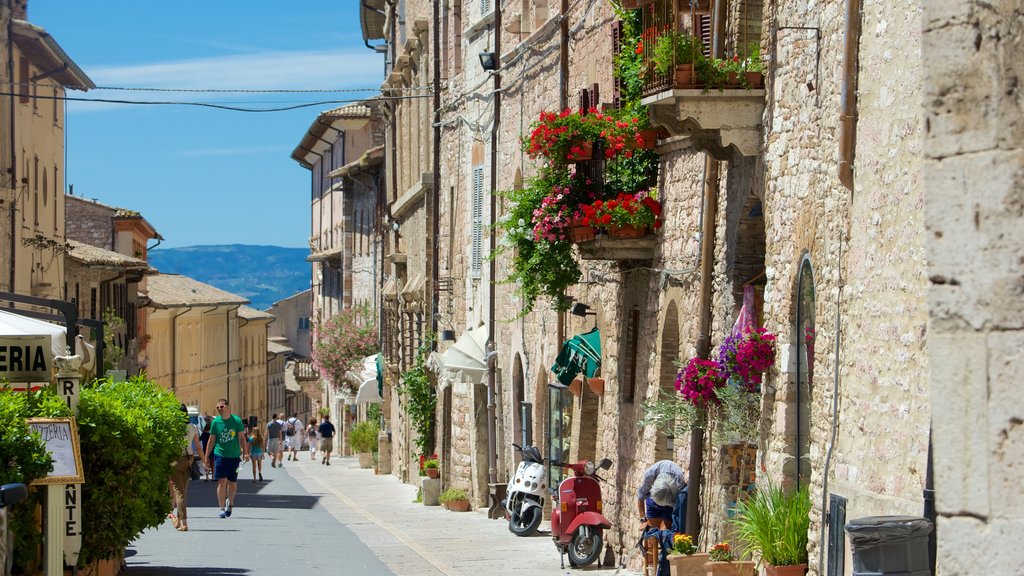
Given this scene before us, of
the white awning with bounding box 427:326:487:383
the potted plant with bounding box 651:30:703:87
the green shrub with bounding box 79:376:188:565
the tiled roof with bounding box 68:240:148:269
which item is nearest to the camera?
the green shrub with bounding box 79:376:188:565

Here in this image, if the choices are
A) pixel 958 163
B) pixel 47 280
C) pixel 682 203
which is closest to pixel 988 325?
pixel 958 163

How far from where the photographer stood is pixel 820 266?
1096 cm

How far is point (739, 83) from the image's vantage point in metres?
12.7

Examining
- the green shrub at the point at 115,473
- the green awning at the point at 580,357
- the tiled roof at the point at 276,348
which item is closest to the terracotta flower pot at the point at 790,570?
the green shrub at the point at 115,473

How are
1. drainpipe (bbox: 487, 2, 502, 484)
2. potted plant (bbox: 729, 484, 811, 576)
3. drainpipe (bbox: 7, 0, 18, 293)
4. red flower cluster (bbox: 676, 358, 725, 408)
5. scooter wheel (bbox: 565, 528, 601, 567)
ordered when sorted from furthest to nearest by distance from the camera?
drainpipe (bbox: 7, 0, 18, 293), drainpipe (bbox: 487, 2, 502, 484), scooter wheel (bbox: 565, 528, 601, 567), red flower cluster (bbox: 676, 358, 725, 408), potted plant (bbox: 729, 484, 811, 576)

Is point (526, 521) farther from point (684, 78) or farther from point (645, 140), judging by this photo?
point (684, 78)

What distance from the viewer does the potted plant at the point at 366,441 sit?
4388 cm

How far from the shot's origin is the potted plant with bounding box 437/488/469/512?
2652cm

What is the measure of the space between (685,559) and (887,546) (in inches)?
231

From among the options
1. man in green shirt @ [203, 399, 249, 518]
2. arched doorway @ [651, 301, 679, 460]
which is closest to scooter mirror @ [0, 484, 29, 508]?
A: arched doorway @ [651, 301, 679, 460]

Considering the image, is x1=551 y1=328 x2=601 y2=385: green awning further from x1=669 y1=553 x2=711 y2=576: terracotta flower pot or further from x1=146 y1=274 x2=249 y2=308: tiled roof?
x1=146 y1=274 x2=249 y2=308: tiled roof

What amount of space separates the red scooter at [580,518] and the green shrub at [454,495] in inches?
368

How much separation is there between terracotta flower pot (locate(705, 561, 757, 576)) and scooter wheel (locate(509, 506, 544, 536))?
824 cm

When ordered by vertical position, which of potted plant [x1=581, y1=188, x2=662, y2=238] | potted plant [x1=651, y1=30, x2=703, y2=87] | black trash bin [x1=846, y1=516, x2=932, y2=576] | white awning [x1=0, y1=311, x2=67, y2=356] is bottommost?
black trash bin [x1=846, y1=516, x2=932, y2=576]
